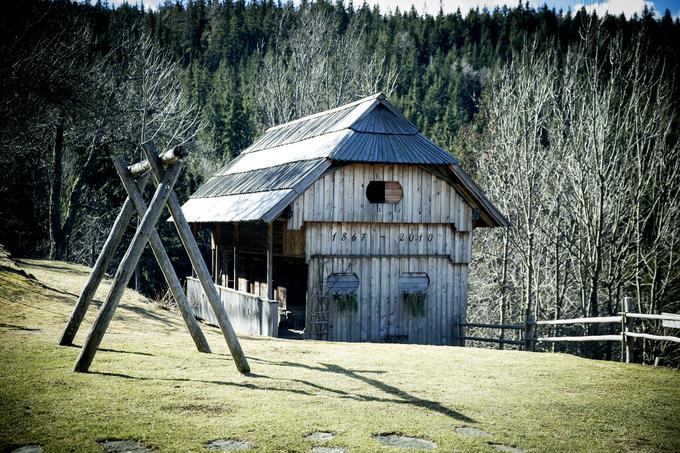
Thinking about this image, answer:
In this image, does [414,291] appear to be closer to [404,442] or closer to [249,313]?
[249,313]

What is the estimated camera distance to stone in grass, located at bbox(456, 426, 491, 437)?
7854 mm

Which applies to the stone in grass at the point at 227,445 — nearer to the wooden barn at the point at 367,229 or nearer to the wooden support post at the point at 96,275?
the wooden support post at the point at 96,275

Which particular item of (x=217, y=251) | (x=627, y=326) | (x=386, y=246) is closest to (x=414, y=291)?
(x=386, y=246)

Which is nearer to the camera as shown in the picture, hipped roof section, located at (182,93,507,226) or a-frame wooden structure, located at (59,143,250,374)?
a-frame wooden structure, located at (59,143,250,374)

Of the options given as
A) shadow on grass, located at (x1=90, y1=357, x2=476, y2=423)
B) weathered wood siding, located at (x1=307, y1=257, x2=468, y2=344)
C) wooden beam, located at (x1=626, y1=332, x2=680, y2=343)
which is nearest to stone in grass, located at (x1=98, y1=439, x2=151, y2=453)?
shadow on grass, located at (x1=90, y1=357, x2=476, y2=423)

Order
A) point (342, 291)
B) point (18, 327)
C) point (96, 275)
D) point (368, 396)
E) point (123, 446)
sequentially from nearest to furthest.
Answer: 1. point (123, 446)
2. point (368, 396)
3. point (96, 275)
4. point (18, 327)
5. point (342, 291)

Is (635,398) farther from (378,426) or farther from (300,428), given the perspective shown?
(300,428)

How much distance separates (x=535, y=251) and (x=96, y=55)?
26399 mm

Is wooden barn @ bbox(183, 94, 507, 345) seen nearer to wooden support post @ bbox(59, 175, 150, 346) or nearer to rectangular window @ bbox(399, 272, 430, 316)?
rectangular window @ bbox(399, 272, 430, 316)

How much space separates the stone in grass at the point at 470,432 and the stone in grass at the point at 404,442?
629 mm

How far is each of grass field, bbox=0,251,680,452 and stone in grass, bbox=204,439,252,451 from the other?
0.12 metres

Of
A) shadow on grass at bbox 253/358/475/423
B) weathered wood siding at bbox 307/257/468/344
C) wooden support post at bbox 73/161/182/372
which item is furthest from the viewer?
weathered wood siding at bbox 307/257/468/344

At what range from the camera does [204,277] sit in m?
10.7

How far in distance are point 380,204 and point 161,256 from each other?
9.42 m
